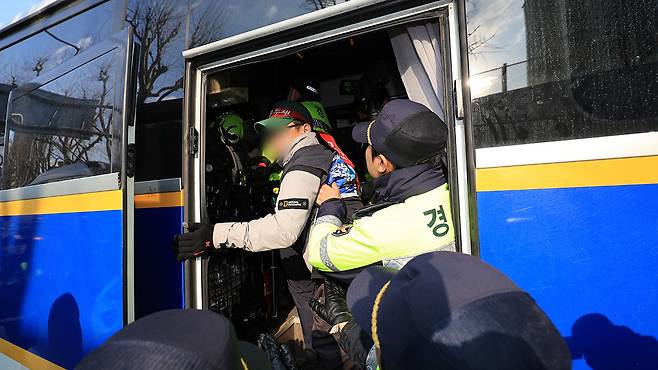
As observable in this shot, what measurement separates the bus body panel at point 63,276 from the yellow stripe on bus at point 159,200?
318 millimetres

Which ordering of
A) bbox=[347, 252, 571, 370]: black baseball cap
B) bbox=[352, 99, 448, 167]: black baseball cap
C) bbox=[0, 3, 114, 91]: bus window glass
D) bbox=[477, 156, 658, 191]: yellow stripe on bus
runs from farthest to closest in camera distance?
bbox=[0, 3, 114, 91]: bus window glass
bbox=[352, 99, 448, 167]: black baseball cap
bbox=[477, 156, 658, 191]: yellow stripe on bus
bbox=[347, 252, 571, 370]: black baseball cap

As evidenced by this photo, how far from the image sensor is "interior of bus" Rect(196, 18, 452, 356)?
2.38 m

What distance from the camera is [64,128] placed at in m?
1.99

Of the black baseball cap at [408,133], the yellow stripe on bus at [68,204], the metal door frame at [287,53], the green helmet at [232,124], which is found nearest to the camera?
the metal door frame at [287,53]

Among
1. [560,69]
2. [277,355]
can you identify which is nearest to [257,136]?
[277,355]

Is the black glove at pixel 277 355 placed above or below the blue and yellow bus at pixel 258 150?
below

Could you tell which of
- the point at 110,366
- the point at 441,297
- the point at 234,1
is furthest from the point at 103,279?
the point at 441,297

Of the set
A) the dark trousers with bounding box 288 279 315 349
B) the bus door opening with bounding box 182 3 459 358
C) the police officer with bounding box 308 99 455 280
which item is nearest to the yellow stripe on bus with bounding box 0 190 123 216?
the bus door opening with bounding box 182 3 459 358

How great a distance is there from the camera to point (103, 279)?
1.65 meters

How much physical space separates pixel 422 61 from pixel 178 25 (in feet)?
4.28

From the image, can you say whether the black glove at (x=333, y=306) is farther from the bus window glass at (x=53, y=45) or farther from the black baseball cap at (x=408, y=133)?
the bus window glass at (x=53, y=45)

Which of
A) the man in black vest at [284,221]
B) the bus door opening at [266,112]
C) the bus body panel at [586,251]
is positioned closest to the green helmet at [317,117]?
the man in black vest at [284,221]

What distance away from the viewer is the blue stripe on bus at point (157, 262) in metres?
1.94

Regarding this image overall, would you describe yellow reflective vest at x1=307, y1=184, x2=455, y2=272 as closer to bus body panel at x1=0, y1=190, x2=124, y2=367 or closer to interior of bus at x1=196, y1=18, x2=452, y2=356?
interior of bus at x1=196, y1=18, x2=452, y2=356
